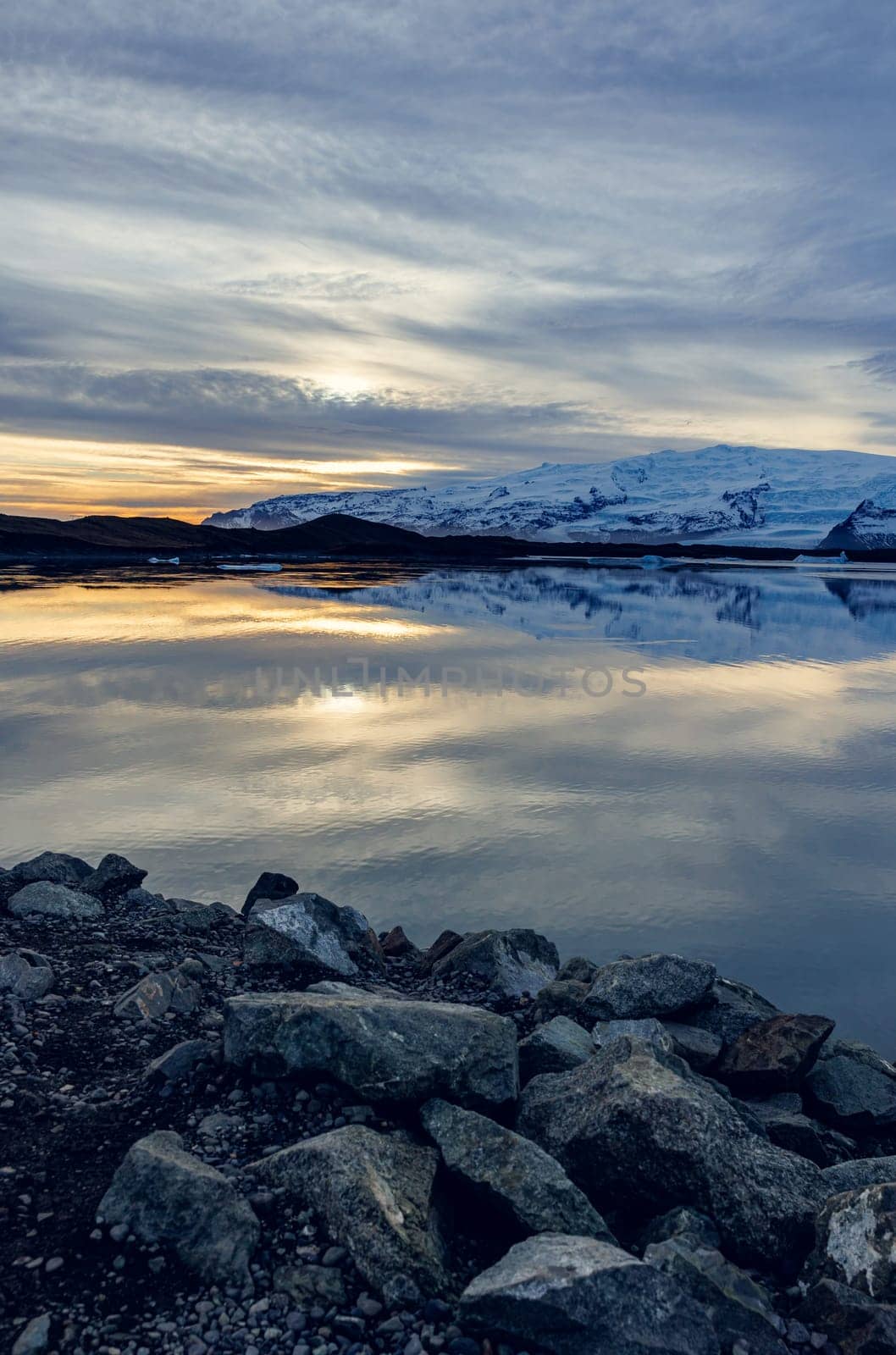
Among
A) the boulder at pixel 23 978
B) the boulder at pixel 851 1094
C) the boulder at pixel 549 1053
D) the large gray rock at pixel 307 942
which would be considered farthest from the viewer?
the large gray rock at pixel 307 942

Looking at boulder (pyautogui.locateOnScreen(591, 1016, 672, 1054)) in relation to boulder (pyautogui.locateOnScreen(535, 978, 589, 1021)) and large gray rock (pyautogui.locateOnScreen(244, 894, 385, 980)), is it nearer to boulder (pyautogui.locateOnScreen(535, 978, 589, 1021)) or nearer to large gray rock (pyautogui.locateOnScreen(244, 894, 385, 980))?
boulder (pyautogui.locateOnScreen(535, 978, 589, 1021))

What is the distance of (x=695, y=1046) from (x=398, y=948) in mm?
2757

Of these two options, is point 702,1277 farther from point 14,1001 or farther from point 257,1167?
point 14,1001

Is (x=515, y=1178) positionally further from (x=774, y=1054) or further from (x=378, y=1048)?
(x=774, y=1054)

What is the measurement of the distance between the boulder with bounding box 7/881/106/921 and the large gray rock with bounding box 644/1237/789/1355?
5699 mm

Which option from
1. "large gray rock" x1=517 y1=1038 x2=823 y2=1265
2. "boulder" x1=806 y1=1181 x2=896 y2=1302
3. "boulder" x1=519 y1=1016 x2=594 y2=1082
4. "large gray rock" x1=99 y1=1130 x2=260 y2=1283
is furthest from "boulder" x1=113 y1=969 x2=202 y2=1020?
"boulder" x1=806 y1=1181 x2=896 y2=1302

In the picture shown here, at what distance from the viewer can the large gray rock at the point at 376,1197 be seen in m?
3.83

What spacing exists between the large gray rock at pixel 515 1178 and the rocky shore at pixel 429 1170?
1 cm

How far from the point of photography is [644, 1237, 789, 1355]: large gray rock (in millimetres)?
3537

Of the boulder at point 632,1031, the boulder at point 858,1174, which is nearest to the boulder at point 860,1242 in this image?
the boulder at point 858,1174

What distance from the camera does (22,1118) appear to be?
4.70m

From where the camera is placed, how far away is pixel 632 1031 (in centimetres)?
609

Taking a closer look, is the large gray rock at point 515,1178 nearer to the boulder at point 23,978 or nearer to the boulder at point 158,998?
the boulder at point 158,998

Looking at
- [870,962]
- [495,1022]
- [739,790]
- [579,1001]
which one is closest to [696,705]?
[739,790]
